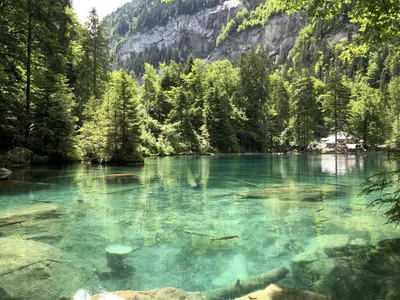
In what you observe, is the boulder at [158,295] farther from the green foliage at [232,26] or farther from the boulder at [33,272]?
the green foliage at [232,26]

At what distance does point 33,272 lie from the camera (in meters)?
4.42

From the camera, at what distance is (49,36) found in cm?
2322

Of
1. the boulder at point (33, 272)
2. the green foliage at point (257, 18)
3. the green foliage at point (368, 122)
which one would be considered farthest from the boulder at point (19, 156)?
the green foliage at point (257, 18)

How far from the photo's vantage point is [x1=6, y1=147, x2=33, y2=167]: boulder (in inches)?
808

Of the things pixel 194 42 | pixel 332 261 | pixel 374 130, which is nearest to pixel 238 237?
pixel 332 261

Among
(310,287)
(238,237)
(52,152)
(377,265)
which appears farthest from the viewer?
(52,152)

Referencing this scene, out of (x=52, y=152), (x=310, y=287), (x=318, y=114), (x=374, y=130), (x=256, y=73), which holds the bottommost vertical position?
(x=310, y=287)

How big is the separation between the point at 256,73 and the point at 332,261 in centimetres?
5999

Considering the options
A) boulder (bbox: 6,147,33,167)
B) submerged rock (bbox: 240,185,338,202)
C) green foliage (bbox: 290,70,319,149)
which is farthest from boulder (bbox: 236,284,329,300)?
green foliage (bbox: 290,70,319,149)

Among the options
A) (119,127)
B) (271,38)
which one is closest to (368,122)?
(119,127)

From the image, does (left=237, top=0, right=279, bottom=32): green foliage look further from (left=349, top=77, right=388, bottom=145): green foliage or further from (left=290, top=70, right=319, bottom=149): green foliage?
(left=290, top=70, right=319, bottom=149): green foliage

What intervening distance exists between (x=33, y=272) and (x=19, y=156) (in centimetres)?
1957

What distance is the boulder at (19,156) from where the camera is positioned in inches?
808

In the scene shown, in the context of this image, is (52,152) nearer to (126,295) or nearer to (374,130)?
(126,295)
